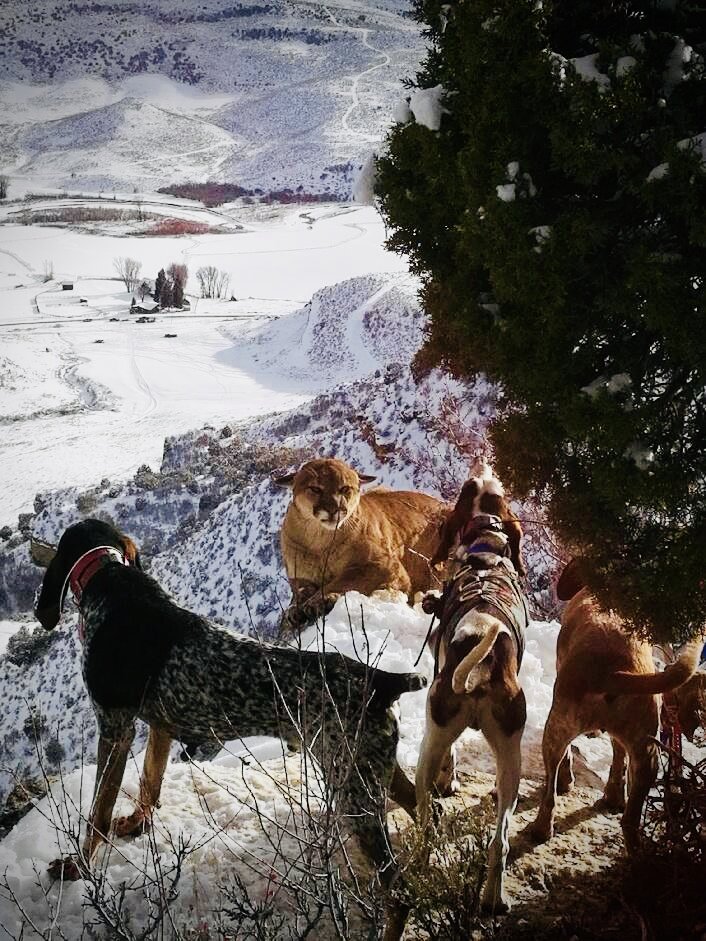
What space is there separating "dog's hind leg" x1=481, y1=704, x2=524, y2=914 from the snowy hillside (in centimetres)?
5934

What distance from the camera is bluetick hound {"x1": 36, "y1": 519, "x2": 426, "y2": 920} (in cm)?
300

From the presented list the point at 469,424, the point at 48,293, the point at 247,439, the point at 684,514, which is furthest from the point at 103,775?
the point at 48,293

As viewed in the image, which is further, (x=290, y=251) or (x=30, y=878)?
(x=290, y=251)

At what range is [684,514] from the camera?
9.91ft

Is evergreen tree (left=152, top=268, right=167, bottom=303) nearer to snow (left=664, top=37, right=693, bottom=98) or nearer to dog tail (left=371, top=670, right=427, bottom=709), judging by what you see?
dog tail (left=371, top=670, right=427, bottom=709)

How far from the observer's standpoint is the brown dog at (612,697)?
3.29m

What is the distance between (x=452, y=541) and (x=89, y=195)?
61512 mm

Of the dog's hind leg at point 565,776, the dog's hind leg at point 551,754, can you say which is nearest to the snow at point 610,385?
the dog's hind leg at point 551,754

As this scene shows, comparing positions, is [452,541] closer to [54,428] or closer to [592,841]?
[592,841]

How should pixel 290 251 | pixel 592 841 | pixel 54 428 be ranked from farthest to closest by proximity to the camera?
pixel 290 251 → pixel 54 428 → pixel 592 841

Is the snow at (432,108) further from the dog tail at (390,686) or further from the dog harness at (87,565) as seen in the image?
the dog harness at (87,565)

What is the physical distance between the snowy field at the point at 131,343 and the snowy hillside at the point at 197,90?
17772 millimetres

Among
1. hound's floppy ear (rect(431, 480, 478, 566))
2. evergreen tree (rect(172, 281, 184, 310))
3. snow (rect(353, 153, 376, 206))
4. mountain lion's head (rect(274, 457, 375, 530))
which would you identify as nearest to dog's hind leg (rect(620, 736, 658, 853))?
hound's floppy ear (rect(431, 480, 478, 566))

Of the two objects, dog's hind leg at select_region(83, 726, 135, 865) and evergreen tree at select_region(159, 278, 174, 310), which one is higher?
dog's hind leg at select_region(83, 726, 135, 865)
